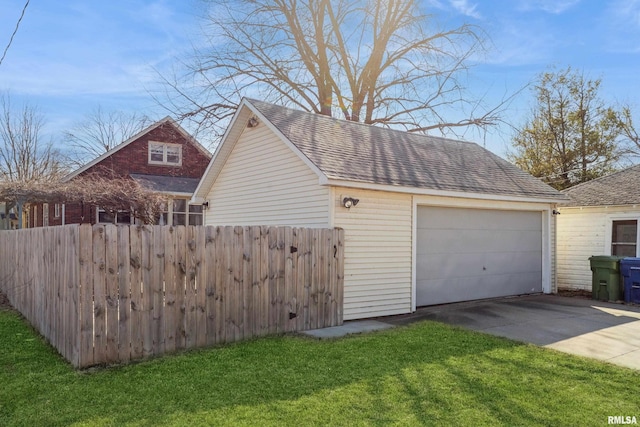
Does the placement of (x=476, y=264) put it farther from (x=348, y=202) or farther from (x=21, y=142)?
(x=21, y=142)

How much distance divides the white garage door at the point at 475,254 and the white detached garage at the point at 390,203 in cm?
2

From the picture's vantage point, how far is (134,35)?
413 inches

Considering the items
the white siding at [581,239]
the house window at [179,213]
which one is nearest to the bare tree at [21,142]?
the house window at [179,213]

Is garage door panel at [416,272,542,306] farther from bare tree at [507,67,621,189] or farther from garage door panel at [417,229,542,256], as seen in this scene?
bare tree at [507,67,621,189]

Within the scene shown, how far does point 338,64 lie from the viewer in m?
21.7

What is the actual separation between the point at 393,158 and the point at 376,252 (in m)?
2.51

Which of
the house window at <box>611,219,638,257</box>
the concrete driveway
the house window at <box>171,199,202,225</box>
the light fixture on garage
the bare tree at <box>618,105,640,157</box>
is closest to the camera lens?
the concrete driveway

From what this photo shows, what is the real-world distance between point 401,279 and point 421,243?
100cm

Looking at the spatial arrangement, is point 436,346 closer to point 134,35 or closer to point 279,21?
point 134,35

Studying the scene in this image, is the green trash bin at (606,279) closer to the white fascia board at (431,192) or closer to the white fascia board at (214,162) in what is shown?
the white fascia board at (431,192)

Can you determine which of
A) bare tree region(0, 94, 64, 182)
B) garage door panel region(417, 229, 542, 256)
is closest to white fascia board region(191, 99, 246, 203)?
garage door panel region(417, 229, 542, 256)

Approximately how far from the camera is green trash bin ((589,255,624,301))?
1078cm

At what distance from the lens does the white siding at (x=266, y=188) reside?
8.58 meters

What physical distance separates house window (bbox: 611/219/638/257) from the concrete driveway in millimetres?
2344
